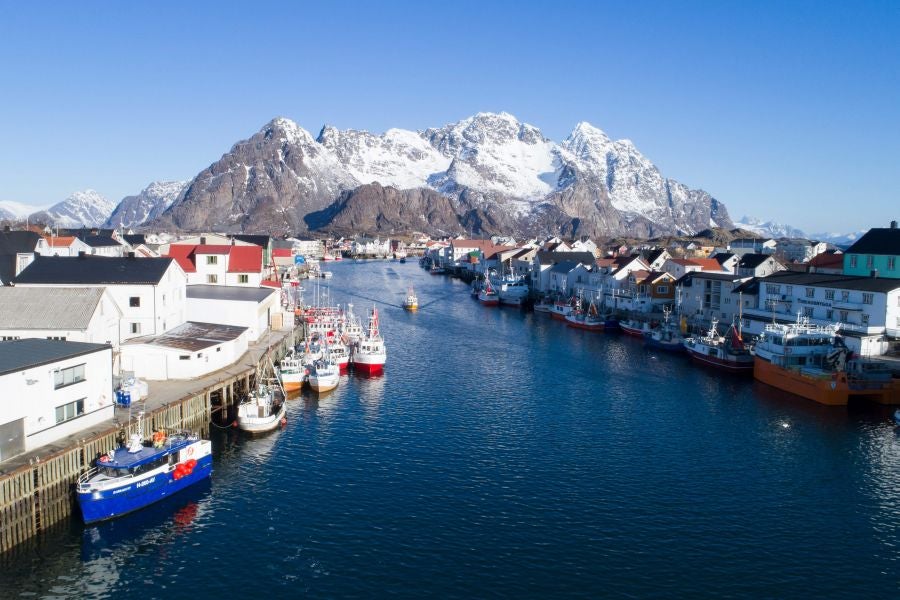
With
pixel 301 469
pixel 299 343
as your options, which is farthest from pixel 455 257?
pixel 301 469

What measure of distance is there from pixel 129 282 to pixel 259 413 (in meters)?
11.1

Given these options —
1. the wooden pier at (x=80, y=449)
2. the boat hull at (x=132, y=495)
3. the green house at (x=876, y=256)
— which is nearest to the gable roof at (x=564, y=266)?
the green house at (x=876, y=256)

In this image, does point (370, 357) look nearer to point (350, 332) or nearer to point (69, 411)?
point (350, 332)

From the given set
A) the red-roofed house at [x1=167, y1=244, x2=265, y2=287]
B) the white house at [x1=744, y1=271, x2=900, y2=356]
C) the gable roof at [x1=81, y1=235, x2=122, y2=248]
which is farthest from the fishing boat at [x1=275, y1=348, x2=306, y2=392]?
the gable roof at [x1=81, y1=235, x2=122, y2=248]

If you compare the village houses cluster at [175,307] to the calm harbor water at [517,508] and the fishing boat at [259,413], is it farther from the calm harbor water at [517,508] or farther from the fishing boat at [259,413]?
the calm harbor water at [517,508]

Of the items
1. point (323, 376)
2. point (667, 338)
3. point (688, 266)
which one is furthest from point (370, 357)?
point (688, 266)

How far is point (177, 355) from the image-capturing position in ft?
101

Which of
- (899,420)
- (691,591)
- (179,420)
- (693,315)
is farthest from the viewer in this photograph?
(693,315)

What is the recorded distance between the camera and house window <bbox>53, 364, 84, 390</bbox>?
22.0 meters

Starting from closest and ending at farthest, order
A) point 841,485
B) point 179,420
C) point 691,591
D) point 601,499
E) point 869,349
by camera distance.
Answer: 1. point 691,591
2. point 601,499
3. point 841,485
4. point 179,420
5. point 869,349

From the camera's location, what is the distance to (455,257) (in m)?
142

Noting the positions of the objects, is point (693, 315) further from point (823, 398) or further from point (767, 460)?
point (767, 460)

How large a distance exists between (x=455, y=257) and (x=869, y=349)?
346 feet

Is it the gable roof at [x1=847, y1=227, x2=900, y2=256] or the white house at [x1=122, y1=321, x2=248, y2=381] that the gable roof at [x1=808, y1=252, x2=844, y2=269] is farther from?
the white house at [x1=122, y1=321, x2=248, y2=381]
